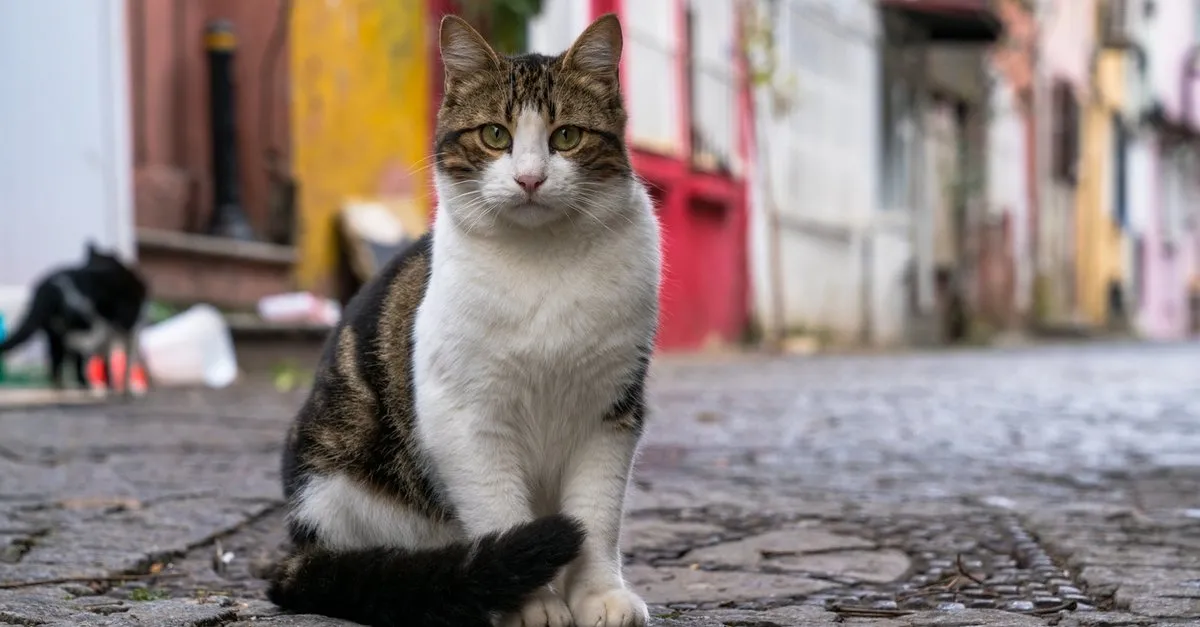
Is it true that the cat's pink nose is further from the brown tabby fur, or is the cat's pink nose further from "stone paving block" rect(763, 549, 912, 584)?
"stone paving block" rect(763, 549, 912, 584)

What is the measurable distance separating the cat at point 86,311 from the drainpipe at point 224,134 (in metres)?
1.97

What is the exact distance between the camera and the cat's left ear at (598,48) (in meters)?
2.30

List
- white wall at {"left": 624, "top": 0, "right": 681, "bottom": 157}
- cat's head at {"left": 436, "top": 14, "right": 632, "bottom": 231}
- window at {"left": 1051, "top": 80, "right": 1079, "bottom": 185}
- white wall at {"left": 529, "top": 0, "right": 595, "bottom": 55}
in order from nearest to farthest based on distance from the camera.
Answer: cat's head at {"left": 436, "top": 14, "right": 632, "bottom": 231} < white wall at {"left": 529, "top": 0, "right": 595, "bottom": 55} < white wall at {"left": 624, "top": 0, "right": 681, "bottom": 157} < window at {"left": 1051, "top": 80, "right": 1079, "bottom": 185}

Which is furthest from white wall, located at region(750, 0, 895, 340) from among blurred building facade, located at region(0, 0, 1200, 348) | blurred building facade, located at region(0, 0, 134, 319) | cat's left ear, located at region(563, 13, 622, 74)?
cat's left ear, located at region(563, 13, 622, 74)

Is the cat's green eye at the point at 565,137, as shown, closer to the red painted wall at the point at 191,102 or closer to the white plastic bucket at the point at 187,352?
the white plastic bucket at the point at 187,352

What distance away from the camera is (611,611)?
2.09m

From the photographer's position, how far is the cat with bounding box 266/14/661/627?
6.80 feet

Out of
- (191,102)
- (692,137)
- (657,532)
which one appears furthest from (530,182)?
(692,137)

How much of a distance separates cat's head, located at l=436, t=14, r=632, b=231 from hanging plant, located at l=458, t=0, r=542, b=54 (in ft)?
23.1

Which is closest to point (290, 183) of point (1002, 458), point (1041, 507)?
point (1002, 458)

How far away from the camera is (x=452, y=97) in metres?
2.36

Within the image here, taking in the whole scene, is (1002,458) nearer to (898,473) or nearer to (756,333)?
(898,473)

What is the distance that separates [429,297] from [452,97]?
347 mm

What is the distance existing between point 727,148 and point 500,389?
1136 centimetres
